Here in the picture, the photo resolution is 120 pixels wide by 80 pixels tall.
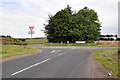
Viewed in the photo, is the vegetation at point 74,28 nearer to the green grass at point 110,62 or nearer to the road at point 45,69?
the green grass at point 110,62

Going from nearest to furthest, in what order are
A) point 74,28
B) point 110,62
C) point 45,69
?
1. point 45,69
2. point 110,62
3. point 74,28

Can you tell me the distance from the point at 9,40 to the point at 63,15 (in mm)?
30579

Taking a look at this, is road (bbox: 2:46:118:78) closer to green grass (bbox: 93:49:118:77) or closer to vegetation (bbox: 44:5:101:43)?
green grass (bbox: 93:49:118:77)

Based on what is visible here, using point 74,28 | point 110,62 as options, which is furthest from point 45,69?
point 74,28

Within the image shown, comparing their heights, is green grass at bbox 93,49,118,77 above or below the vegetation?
below

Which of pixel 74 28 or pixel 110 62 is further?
pixel 74 28

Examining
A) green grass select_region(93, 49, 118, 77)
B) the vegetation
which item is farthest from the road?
the vegetation

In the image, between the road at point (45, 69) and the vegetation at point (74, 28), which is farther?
the vegetation at point (74, 28)

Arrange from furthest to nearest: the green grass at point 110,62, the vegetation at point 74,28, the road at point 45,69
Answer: the vegetation at point 74,28 < the green grass at point 110,62 < the road at point 45,69

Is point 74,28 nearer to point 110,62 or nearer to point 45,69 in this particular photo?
point 110,62

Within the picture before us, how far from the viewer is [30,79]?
6.91m

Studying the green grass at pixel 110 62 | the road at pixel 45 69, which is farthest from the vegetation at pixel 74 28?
the road at pixel 45 69

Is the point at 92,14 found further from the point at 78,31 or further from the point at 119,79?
the point at 119,79

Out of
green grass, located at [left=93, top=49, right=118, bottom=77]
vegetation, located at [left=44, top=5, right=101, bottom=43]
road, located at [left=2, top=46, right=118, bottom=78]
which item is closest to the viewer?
road, located at [left=2, top=46, right=118, bottom=78]
